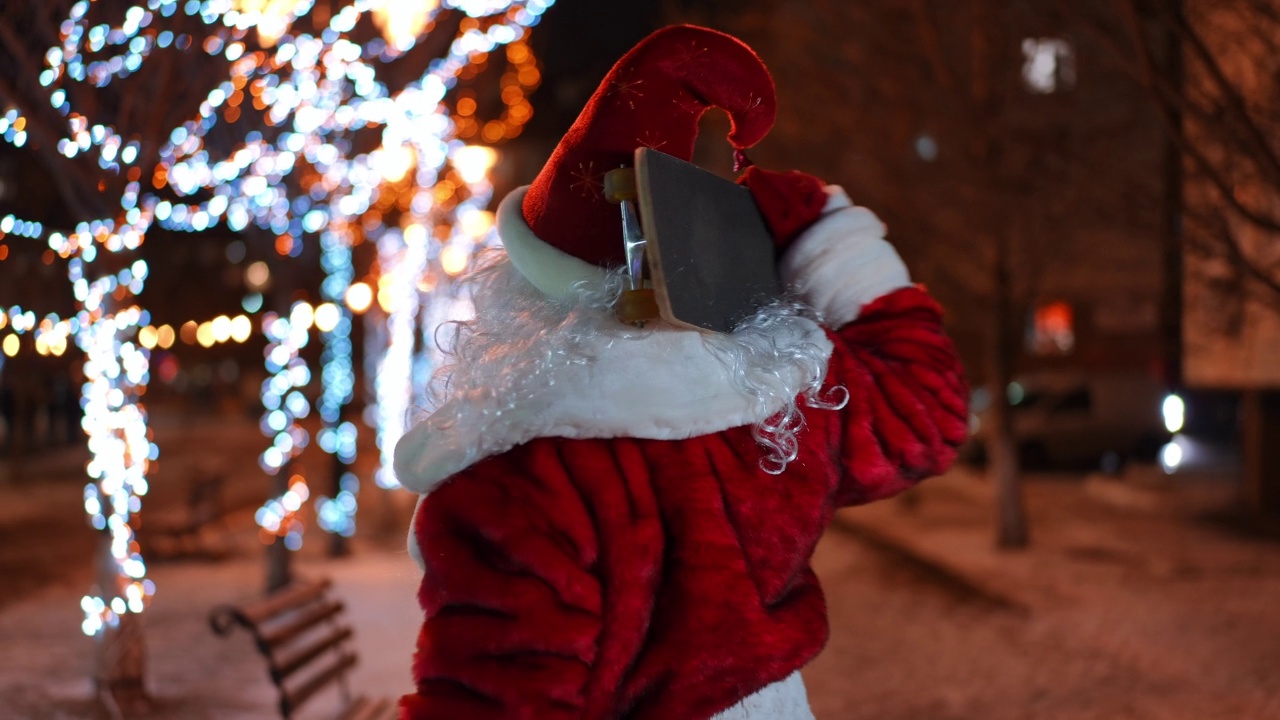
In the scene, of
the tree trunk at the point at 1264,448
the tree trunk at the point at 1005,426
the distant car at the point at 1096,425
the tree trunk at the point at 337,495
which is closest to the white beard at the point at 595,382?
the tree trunk at the point at 1005,426

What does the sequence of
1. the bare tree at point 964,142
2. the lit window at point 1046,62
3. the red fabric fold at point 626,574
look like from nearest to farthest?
the red fabric fold at point 626,574 < the bare tree at point 964,142 < the lit window at point 1046,62

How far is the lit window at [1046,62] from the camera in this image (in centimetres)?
992

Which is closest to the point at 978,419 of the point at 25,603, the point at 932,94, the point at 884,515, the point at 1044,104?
the point at 884,515

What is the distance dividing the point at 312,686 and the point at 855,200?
7103mm

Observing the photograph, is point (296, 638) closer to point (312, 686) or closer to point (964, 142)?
point (312, 686)

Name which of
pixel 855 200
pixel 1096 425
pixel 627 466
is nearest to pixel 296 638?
pixel 627 466

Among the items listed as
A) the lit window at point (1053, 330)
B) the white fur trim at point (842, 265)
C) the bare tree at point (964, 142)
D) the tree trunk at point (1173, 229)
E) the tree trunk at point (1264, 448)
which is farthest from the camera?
the lit window at point (1053, 330)

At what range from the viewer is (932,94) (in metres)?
10.5

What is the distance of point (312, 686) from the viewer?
5.42 metres

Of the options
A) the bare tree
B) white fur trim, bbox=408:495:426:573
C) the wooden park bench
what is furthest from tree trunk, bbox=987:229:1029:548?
white fur trim, bbox=408:495:426:573

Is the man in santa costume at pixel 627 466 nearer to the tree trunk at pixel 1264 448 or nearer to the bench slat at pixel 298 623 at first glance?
the bench slat at pixel 298 623

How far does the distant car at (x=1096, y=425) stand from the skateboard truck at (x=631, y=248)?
16.7 meters

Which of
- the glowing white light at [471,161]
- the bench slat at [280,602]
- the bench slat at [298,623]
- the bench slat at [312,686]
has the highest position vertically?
the glowing white light at [471,161]

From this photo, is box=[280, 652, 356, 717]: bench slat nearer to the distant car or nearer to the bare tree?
the bare tree
